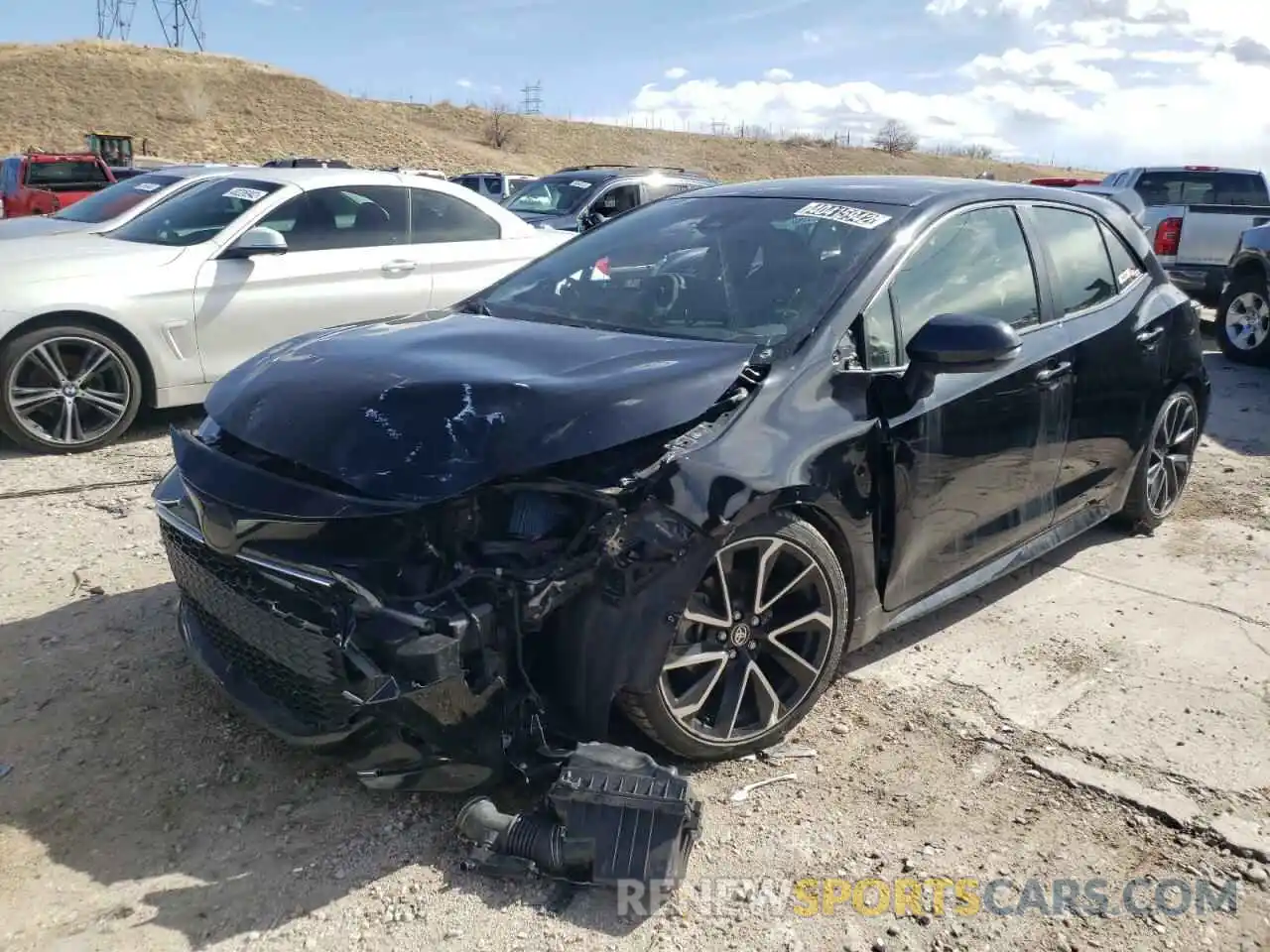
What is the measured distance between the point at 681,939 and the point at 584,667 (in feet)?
2.27

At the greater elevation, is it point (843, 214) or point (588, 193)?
point (588, 193)

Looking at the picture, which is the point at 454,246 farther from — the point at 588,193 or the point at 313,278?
the point at 588,193

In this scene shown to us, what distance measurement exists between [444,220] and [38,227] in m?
2.81

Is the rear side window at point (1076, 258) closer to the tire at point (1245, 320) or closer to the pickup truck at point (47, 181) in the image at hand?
the tire at point (1245, 320)

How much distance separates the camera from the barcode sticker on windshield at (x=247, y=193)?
6707 mm

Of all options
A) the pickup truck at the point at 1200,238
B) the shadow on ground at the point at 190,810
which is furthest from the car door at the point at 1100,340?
the pickup truck at the point at 1200,238

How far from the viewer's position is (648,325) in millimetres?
3459

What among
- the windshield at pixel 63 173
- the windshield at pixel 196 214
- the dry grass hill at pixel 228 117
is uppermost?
the dry grass hill at pixel 228 117

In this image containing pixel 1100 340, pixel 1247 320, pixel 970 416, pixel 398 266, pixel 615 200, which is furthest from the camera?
pixel 615 200

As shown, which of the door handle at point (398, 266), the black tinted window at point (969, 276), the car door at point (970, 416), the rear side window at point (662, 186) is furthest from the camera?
the rear side window at point (662, 186)

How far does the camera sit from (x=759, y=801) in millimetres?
2939

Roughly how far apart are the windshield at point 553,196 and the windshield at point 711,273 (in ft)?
28.1

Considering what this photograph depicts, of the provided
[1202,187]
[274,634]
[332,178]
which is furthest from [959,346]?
[1202,187]
